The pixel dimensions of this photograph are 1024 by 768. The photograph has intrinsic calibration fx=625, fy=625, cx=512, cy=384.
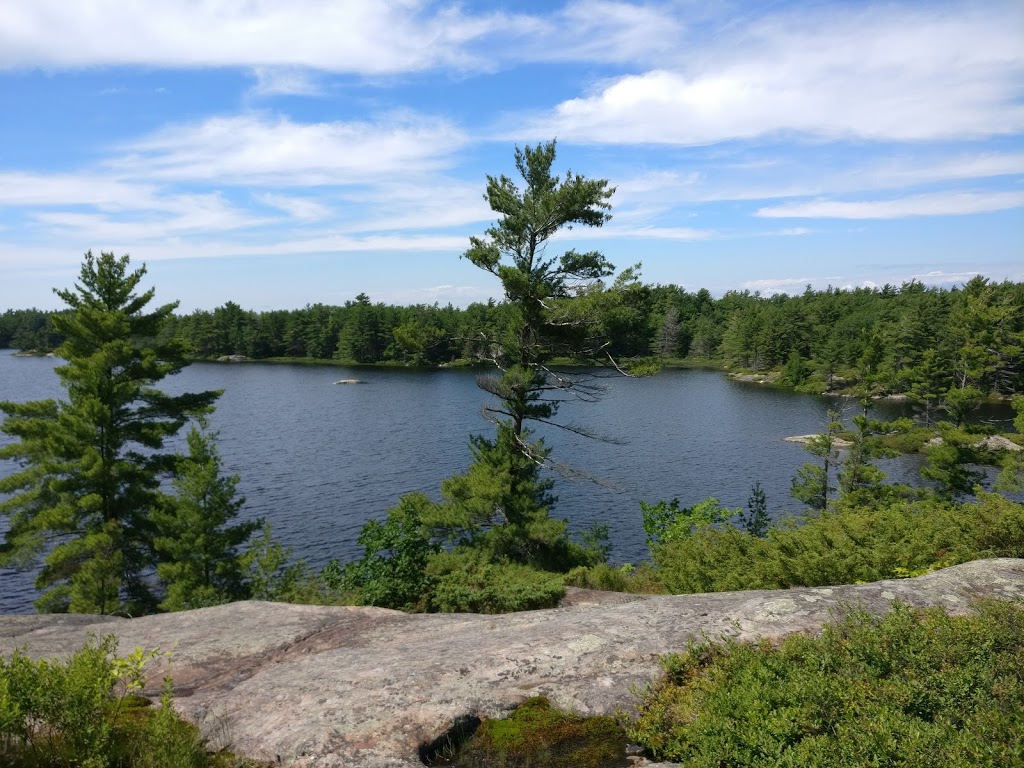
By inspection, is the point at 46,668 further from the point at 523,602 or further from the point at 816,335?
the point at 816,335

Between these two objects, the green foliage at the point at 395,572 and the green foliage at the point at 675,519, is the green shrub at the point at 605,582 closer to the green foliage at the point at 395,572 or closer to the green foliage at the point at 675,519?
the green foliage at the point at 395,572

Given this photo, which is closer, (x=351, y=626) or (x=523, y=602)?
(x=351, y=626)

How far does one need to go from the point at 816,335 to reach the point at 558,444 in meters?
75.7

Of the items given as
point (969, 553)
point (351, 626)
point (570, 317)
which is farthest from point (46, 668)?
point (570, 317)

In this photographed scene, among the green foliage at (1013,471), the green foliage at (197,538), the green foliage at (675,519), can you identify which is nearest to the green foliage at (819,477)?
the green foliage at (1013,471)

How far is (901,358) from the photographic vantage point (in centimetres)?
8138

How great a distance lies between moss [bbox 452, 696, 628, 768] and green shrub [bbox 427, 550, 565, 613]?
7990mm

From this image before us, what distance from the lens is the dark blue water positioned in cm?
3394

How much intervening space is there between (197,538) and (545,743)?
1751 centimetres

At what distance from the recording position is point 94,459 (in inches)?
Result: 759

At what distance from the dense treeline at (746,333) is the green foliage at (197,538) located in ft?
24.4

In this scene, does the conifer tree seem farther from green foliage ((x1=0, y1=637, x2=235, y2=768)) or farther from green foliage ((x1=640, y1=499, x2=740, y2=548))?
green foliage ((x1=0, y1=637, x2=235, y2=768))

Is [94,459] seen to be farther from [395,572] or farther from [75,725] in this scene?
[75,725]

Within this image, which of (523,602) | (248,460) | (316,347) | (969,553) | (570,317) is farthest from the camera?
(316,347)
